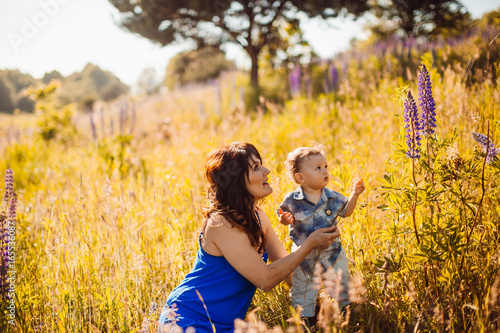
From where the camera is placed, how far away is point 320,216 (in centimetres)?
182

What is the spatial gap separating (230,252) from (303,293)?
523 millimetres

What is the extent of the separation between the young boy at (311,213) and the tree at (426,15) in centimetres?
974

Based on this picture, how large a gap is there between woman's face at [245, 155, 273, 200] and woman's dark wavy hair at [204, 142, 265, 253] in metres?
0.02

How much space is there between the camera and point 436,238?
1646 mm

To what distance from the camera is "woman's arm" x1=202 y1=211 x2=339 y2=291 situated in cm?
164

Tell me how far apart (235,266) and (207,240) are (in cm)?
21

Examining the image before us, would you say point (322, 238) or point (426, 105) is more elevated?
point (426, 105)

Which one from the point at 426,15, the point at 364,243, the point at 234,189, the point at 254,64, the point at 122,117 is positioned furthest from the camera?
the point at 426,15

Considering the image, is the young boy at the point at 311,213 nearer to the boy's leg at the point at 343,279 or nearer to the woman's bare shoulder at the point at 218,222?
the boy's leg at the point at 343,279

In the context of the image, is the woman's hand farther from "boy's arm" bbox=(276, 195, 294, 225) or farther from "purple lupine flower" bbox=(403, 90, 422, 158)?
"purple lupine flower" bbox=(403, 90, 422, 158)

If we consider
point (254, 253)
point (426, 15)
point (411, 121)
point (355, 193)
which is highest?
point (426, 15)

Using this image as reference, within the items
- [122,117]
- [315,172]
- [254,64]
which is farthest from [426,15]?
[315,172]

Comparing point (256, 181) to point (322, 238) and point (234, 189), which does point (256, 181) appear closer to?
point (234, 189)

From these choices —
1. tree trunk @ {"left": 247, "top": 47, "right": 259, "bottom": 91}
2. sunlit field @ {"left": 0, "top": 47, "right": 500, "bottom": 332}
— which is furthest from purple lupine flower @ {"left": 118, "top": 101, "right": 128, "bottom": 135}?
tree trunk @ {"left": 247, "top": 47, "right": 259, "bottom": 91}
